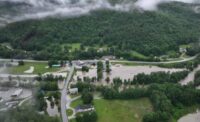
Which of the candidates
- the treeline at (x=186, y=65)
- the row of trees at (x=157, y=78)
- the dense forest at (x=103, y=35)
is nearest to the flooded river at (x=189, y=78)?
the row of trees at (x=157, y=78)

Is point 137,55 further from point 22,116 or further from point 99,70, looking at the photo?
point 22,116

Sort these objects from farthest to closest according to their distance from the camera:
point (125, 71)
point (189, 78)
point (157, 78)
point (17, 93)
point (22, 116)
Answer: point (125, 71) → point (189, 78) → point (157, 78) → point (17, 93) → point (22, 116)

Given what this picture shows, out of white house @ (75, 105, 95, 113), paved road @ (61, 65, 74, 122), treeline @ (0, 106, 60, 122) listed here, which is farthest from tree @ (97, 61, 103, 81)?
treeline @ (0, 106, 60, 122)

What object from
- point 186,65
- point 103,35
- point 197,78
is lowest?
point 197,78

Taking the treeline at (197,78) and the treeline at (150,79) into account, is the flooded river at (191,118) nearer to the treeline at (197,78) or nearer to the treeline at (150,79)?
the treeline at (197,78)

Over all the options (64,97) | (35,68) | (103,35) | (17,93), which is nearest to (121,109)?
(64,97)

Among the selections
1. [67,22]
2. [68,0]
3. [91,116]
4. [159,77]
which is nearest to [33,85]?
[91,116]

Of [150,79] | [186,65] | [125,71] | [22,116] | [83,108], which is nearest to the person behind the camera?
[22,116]
